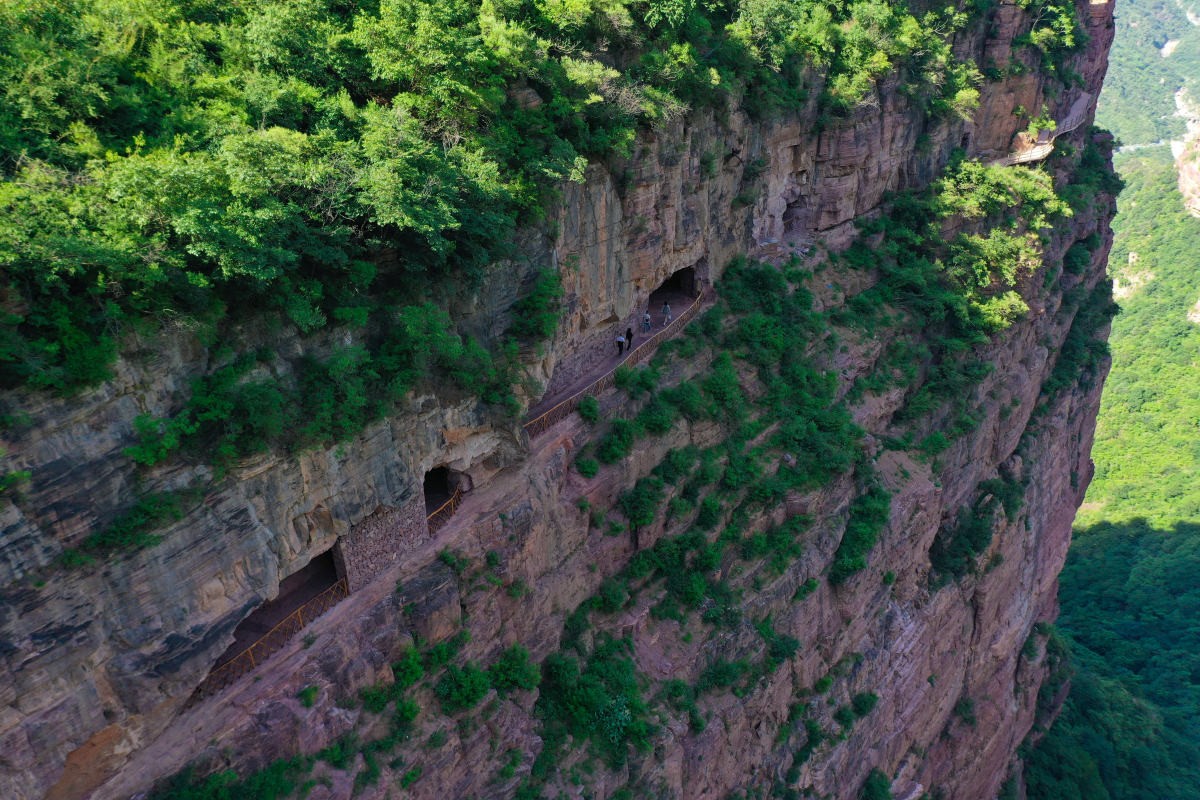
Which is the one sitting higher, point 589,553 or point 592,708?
point 589,553

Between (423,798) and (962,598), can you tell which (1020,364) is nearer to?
(962,598)

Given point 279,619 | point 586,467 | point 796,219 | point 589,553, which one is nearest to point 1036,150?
point 796,219

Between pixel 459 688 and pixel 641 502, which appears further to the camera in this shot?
pixel 641 502

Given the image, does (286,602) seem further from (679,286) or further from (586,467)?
(679,286)

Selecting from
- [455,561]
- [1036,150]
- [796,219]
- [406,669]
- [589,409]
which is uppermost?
[1036,150]

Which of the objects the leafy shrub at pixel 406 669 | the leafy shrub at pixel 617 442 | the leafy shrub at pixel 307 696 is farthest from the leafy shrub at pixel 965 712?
the leafy shrub at pixel 307 696

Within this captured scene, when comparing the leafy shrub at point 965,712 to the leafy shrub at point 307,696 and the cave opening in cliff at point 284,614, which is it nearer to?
the cave opening in cliff at point 284,614
